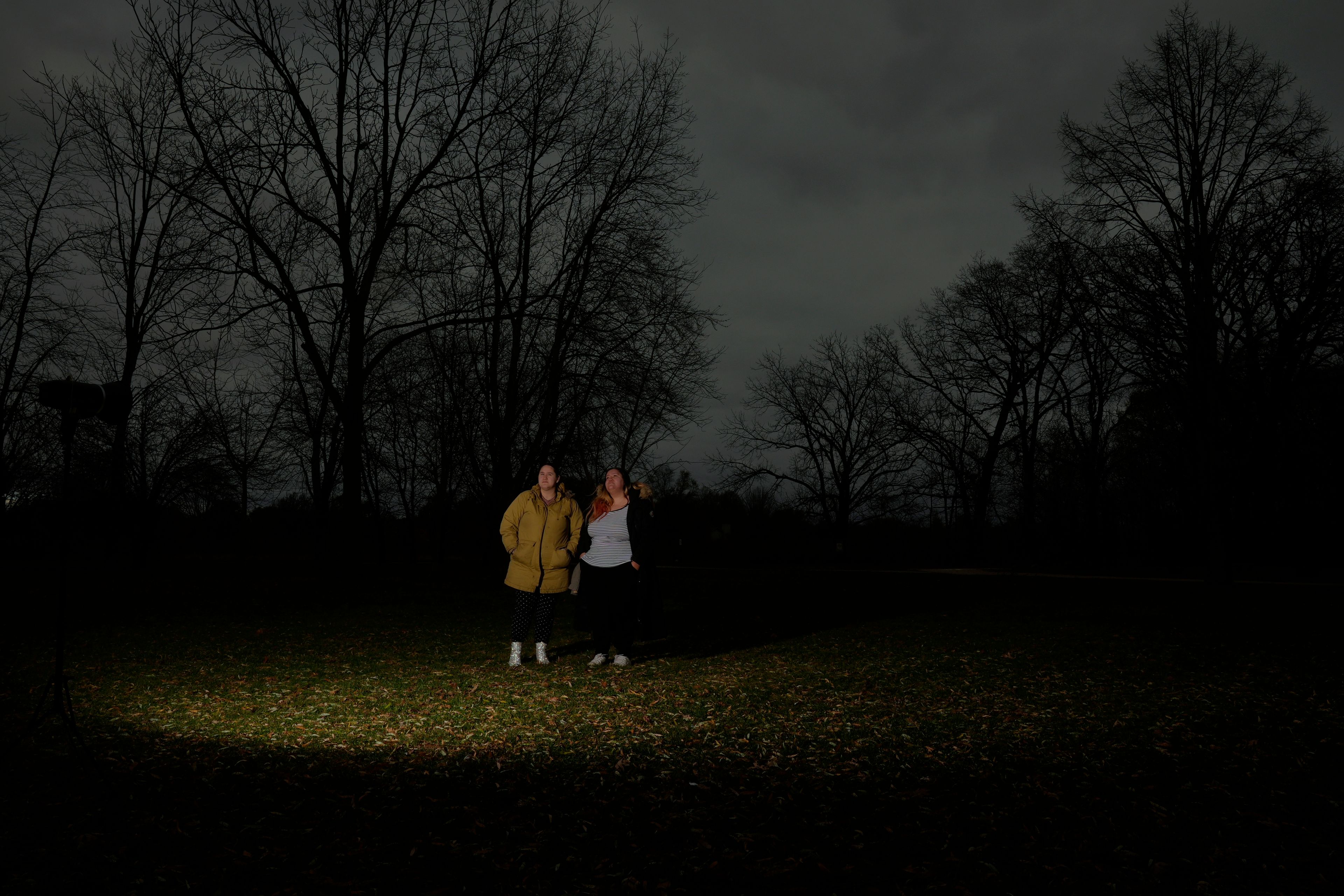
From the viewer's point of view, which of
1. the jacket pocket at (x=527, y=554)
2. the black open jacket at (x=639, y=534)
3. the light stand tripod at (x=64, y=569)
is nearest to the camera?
the light stand tripod at (x=64, y=569)

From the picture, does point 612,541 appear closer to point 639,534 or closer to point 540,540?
point 639,534

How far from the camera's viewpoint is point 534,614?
9.15 m

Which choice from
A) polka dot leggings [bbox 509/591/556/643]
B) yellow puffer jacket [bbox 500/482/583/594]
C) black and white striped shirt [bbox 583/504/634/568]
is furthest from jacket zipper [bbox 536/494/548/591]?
black and white striped shirt [bbox 583/504/634/568]

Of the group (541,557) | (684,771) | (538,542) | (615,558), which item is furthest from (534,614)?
(684,771)

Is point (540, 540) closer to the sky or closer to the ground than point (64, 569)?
closer to the sky

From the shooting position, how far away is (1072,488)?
148 ft

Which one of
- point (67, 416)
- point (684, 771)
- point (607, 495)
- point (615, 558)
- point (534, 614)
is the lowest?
point (684, 771)

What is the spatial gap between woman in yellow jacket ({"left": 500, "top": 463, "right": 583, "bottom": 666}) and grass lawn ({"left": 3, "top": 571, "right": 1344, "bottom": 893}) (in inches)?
36.1

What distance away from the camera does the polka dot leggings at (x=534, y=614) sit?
8.99 meters

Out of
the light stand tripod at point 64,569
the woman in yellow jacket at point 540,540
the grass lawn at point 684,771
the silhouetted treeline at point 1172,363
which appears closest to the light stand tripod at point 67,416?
the light stand tripod at point 64,569

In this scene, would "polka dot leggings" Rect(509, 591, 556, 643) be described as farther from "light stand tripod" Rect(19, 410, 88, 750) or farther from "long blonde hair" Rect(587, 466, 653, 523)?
"light stand tripod" Rect(19, 410, 88, 750)

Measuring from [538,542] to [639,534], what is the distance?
1101 mm

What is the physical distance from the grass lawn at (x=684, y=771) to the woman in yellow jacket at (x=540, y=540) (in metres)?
0.92

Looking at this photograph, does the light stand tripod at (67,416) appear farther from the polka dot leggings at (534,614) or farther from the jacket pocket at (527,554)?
the polka dot leggings at (534,614)
